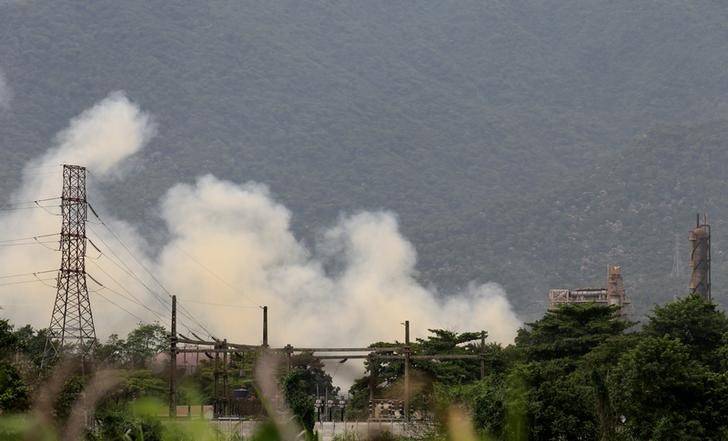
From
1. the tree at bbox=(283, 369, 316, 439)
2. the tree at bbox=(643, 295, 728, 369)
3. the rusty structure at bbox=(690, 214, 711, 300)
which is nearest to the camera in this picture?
the tree at bbox=(283, 369, 316, 439)

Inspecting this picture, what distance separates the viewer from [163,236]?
18000 centimetres

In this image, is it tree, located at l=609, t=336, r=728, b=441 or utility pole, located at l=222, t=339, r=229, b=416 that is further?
utility pole, located at l=222, t=339, r=229, b=416

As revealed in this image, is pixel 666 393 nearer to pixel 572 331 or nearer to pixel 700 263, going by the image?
pixel 572 331

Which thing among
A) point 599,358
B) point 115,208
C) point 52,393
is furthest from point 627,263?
point 52,393

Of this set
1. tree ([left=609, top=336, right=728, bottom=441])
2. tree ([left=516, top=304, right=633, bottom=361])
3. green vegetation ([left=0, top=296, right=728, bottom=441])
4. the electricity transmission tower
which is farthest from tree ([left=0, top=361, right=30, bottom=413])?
the electricity transmission tower

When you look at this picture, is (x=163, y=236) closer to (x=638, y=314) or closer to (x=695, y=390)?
(x=638, y=314)

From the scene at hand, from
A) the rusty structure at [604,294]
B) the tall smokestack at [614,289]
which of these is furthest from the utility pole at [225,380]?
the tall smokestack at [614,289]

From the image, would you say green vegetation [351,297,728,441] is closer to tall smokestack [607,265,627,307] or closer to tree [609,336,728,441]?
tree [609,336,728,441]

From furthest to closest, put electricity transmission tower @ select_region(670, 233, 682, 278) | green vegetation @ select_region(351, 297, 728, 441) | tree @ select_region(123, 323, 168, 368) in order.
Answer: electricity transmission tower @ select_region(670, 233, 682, 278)
tree @ select_region(123, 323, 168, 368)
green vegetation @ select_region(351, 297, 728, 441)

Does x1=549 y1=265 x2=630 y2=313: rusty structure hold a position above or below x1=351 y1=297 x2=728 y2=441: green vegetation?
above

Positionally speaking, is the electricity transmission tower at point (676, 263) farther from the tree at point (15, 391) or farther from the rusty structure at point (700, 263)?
the tree at point (15, 391)

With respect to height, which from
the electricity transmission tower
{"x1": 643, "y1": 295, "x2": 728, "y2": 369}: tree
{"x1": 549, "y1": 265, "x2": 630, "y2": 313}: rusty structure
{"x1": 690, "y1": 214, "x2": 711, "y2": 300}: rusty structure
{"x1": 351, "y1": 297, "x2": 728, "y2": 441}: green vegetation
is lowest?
{"x1": 351, "y1": 297, "x2": 728, "y2": 441}: green vegetation

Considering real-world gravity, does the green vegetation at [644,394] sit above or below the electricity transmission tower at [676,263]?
below

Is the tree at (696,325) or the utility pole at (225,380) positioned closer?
the tree at (696,325)
